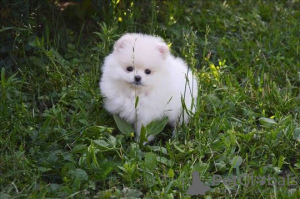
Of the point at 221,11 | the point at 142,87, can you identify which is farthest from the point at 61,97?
the point at 221,11

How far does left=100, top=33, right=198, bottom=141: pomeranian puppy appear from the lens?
3365 mm

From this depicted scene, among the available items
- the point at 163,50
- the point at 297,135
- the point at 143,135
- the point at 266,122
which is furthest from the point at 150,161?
the point at 297,135

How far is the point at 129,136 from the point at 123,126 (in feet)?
0.26

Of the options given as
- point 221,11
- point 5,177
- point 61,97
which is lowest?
point 5,177

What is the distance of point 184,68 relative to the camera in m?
3.78

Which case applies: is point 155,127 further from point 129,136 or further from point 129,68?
point 129,68

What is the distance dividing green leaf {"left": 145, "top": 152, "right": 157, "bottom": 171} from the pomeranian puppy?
37 centimetres

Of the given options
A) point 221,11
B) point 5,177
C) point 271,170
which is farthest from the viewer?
point 221,11

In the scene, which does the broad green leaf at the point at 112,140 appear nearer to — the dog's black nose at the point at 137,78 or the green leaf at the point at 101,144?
the green leaf at the point at 101,144

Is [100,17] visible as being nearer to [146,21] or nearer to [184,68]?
[146,21]

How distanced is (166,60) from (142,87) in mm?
247

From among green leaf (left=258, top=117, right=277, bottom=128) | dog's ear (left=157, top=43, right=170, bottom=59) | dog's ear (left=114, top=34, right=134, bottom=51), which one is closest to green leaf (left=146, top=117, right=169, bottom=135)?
dog's ear (left=157, top=43, right=170, bottom=59)

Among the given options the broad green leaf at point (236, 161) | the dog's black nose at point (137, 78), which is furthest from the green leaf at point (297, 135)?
the dog's black nose at point (137, 78)

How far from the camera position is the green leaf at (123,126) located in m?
3.50
